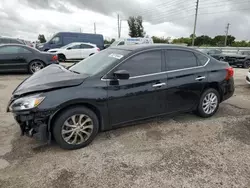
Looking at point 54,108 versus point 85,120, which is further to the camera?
point 85,120

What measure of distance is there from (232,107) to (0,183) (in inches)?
190

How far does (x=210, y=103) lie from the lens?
4.23 m

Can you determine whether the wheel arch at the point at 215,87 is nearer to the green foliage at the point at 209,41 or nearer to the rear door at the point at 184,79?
the rear door at the point at 184,79

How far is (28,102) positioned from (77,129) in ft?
2.48

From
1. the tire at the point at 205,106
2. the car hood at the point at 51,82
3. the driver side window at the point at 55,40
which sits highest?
the driver side window at the point at 55,40

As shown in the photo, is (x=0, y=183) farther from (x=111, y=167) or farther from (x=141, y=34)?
(x=141, y=34)

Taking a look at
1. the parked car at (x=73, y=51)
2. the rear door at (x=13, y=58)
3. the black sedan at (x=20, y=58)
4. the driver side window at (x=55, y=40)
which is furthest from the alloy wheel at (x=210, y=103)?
the driver side window at (x=55, y=40)

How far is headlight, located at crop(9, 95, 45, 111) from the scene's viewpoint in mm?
2738

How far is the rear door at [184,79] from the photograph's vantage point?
3.69 metres

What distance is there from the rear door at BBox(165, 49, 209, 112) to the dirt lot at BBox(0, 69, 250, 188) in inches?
17.1

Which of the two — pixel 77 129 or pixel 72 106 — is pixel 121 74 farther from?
pixel 77 129

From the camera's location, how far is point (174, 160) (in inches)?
110

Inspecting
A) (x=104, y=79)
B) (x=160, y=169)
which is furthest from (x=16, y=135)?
(x=160, y=169)

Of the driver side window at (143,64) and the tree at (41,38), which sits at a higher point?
the tree at (41,38)
